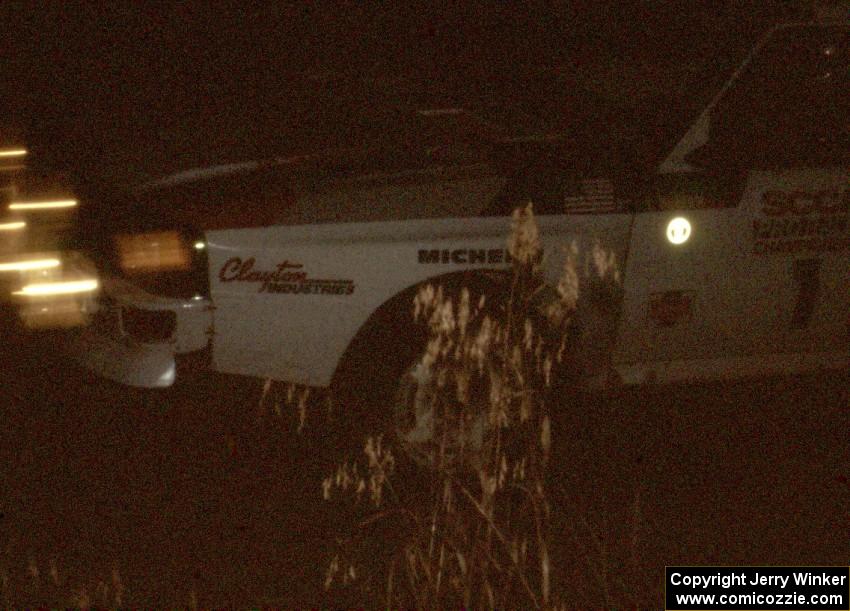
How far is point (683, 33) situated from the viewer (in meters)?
4.69

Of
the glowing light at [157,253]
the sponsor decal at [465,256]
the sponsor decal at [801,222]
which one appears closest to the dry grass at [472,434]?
the sponsor decal at [465,256]

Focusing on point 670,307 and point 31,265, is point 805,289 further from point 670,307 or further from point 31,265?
point 31,265

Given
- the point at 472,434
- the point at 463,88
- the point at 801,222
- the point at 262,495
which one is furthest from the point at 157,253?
the point at 801,222

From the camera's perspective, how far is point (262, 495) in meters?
4.30

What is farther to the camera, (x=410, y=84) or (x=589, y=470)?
(x=410, y=84)

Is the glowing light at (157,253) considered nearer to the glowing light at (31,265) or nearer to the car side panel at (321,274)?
the car side panel at (321,274)

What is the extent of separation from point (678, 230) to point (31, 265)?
87.9 inches

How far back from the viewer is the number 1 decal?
4508 millimetres

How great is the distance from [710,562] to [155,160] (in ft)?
7.57

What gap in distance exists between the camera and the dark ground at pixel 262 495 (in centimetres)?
369

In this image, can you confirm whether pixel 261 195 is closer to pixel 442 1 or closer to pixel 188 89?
pixel 188 89

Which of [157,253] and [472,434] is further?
[472,434]

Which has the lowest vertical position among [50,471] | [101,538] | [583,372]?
[101,538]

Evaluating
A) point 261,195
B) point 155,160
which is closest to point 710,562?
point 261,195
